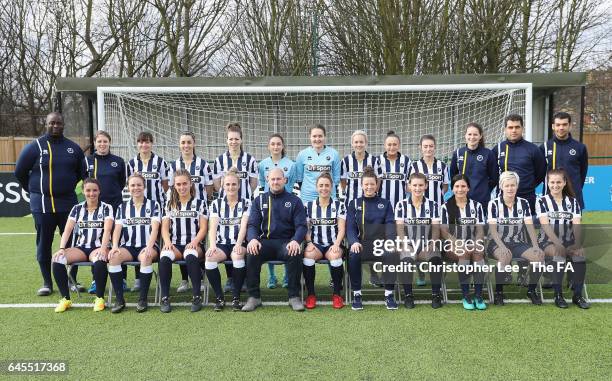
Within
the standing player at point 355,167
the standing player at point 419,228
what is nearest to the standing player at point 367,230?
the standing player at point 419,228

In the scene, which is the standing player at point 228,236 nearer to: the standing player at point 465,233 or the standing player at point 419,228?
the standing player at point 419,228

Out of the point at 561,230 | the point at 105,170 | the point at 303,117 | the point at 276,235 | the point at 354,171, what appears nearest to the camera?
the point at 561,230

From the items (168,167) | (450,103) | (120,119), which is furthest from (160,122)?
(450,103)

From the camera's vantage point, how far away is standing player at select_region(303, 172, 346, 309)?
12.8 ft

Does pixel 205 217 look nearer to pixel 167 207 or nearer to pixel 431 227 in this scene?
pixel 167 207

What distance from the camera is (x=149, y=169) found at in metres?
4.49

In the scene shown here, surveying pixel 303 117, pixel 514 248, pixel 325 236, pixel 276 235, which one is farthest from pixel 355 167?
pixel 303 117

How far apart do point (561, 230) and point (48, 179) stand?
4572 mm

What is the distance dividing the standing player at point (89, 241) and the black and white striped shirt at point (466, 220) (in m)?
2.92

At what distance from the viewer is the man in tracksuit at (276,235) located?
3832mm

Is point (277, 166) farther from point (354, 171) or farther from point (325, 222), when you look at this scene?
point (325, 222)

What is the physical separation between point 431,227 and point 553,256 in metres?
1.02

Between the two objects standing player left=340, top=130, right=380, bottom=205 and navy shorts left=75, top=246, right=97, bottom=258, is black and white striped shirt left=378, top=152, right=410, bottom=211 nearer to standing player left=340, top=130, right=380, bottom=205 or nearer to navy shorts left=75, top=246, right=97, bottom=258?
Answer: standing player left=340, top=130, right=380, bottom=205

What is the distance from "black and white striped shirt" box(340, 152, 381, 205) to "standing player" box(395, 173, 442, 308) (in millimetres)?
548
